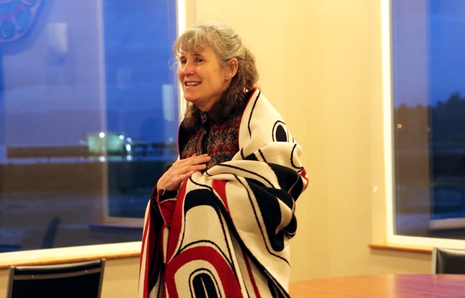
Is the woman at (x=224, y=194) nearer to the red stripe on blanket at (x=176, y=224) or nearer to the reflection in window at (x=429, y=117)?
the red stripe on blanket at (x=176, y=224)

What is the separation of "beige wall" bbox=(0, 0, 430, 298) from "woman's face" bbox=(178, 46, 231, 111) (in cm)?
248

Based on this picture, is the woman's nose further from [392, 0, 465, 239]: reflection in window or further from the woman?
[392, 0, 465, 239]: reflection in window

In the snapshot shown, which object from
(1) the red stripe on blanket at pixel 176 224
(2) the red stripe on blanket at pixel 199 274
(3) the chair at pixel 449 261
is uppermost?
(1) the red stripe on blanket at pixel 176 224

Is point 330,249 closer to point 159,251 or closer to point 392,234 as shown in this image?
point 392,234

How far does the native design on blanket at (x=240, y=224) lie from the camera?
134cm

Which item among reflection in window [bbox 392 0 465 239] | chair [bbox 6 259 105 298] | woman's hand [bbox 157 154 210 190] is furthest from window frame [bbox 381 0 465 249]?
woman's hand [bbox 157 154 210 190]

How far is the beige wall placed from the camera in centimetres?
405

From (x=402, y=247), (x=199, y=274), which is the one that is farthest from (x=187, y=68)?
(x=402, y=247)

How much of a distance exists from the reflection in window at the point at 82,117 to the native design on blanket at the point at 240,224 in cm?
262

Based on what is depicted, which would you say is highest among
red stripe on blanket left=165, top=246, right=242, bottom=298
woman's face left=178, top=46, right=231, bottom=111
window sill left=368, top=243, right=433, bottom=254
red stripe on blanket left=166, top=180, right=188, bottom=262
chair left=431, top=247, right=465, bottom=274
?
woman's face left=178, top=46, right=231, bottom=111

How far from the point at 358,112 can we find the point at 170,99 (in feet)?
4.42

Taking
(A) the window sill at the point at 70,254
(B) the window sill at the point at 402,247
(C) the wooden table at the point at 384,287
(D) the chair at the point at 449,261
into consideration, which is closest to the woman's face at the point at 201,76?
(C) the wooden table at the point at 384,287

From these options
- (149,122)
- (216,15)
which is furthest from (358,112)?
(149,122)

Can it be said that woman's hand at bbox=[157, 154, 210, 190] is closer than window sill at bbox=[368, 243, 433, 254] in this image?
Yes
